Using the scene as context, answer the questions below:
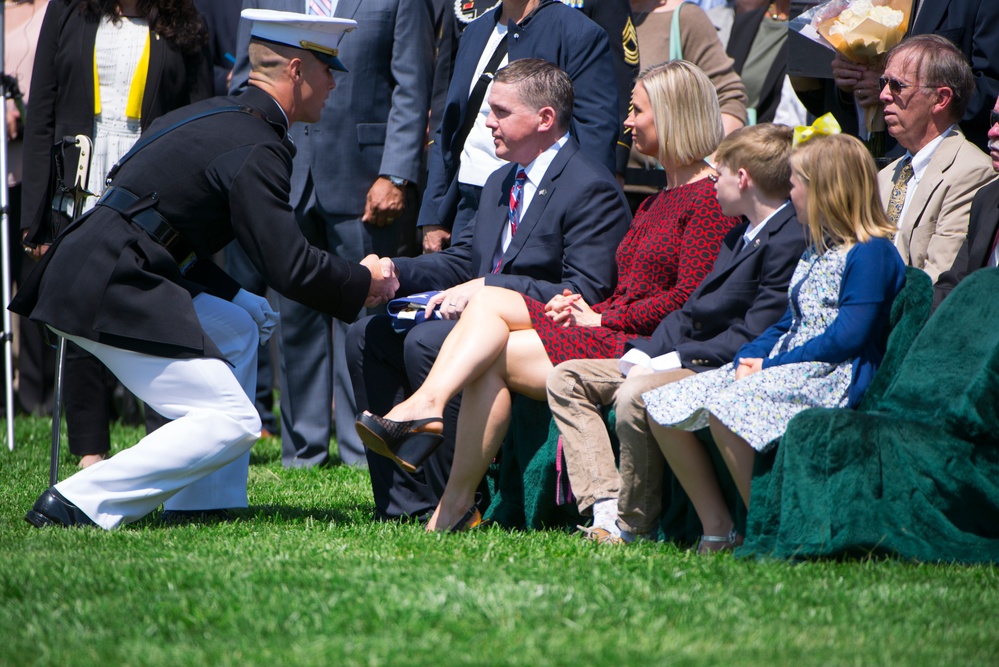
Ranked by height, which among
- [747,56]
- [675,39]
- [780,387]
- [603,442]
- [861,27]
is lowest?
[603,442]

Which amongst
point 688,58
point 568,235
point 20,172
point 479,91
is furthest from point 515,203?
point 20,172

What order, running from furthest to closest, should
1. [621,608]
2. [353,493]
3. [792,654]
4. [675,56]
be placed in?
[675,56] < [353,493] < [621,608] < [792,654]

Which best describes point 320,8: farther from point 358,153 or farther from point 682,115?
point 682,115

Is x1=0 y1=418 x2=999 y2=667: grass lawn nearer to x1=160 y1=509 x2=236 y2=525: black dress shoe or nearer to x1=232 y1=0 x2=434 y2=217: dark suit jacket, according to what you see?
x1=160 y1=509 x2=236 y2=525: black dress shoe

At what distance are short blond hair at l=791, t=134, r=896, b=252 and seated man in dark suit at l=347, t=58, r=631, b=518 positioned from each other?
3.52 ft

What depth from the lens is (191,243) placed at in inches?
191

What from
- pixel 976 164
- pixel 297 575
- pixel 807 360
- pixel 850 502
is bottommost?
pixel 297 575

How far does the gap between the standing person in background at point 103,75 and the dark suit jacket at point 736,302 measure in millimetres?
3521

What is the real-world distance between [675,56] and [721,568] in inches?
151

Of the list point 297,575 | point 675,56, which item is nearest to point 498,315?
point 297,575

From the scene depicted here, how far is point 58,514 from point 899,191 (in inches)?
140

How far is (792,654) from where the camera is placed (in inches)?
117

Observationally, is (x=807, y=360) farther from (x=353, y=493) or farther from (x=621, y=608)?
(x=353, y=493)

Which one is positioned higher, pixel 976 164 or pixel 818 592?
pixel 976 164
